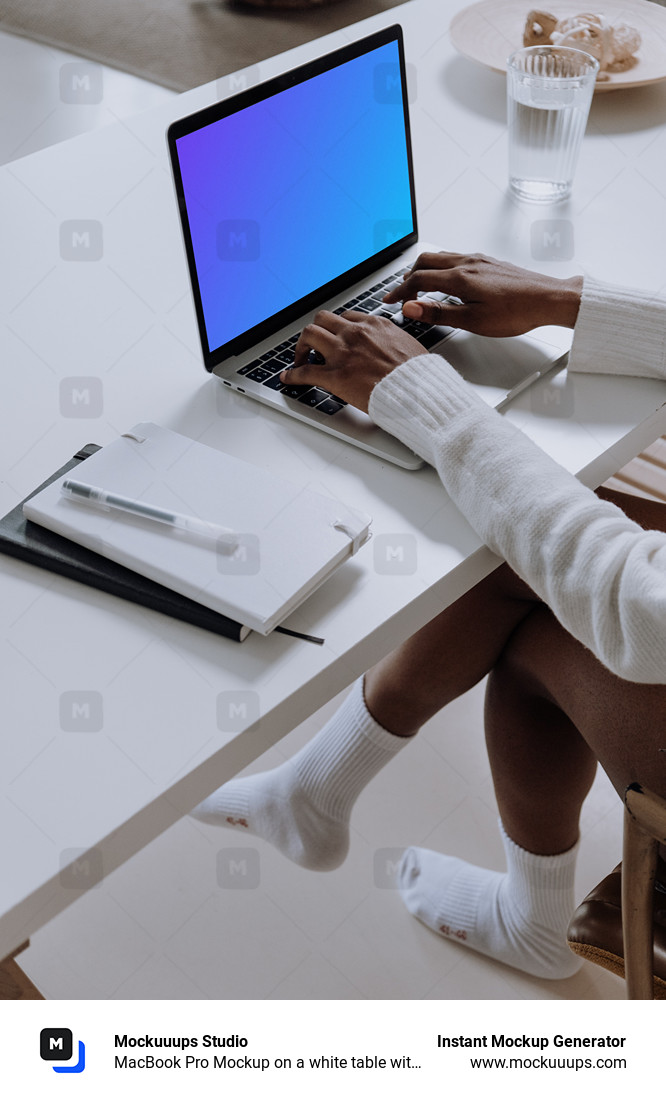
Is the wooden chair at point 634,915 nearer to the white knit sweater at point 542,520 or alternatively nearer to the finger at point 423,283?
the white knit sweater at point 542,520

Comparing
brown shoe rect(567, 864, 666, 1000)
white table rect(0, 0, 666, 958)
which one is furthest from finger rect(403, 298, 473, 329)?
brown shoe rect(567, 864, 666, 1000)

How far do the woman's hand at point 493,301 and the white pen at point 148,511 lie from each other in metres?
0.35

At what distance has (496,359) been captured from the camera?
0.96m

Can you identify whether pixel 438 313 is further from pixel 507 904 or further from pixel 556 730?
pixel 507 904

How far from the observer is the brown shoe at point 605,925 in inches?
32.1

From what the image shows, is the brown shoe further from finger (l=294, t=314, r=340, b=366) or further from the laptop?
finger (l=294, t=314, r=340, b=366)

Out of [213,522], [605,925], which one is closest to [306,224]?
[213,522]

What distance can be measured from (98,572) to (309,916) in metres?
0.75

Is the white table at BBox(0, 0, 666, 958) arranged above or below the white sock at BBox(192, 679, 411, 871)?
above

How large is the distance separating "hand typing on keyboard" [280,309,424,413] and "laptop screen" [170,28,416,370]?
0.07m

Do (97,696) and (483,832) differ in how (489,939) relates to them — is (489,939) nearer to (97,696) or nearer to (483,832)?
(483,832)

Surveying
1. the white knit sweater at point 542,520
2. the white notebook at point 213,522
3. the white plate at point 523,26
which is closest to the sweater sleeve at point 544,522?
the white knit sweater at point 542,520

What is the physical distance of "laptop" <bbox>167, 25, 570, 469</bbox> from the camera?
87 cm

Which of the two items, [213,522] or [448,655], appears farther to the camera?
[448,655]
